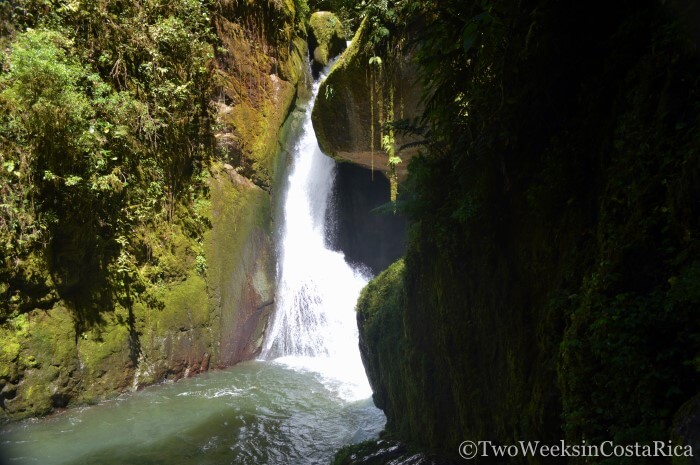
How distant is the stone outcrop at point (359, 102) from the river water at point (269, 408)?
4697mm

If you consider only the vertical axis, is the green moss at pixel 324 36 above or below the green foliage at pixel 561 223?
above

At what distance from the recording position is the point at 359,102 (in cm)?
1015

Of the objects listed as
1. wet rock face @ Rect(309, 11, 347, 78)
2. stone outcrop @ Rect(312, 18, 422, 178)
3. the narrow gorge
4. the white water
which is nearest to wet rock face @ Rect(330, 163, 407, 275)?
the narrow gorge

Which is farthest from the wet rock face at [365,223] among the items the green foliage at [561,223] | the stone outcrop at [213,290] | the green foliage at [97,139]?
the green foliage at [561,223]

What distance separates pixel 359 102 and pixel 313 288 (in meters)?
6.36

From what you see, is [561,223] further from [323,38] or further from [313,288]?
[323,38]

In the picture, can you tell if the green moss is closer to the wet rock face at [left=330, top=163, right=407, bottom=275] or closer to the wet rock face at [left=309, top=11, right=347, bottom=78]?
the wet rock face at [left=309, top=11, right=347, bottom=78]

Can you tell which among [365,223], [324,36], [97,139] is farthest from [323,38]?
[97,139]

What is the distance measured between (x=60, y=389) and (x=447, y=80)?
917cm

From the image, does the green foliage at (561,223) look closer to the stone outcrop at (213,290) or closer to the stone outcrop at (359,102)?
the stone outcrop at (359,102)

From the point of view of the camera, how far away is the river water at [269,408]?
23.8ft

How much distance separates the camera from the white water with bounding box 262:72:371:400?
12.8 metres

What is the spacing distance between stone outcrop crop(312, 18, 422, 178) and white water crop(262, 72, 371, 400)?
168 inches

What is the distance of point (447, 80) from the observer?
4.56 metres
